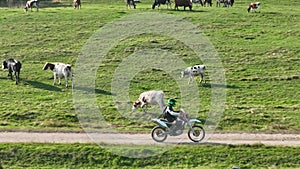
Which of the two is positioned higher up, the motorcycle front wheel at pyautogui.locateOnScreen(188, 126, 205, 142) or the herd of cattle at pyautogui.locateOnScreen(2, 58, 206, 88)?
the herd of cattle at pyautogui.locateOnScreen(2, 58, 206, 88)

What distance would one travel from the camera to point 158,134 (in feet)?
87.1

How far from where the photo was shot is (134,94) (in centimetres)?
3512

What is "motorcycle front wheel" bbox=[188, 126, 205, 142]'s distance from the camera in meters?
26.6

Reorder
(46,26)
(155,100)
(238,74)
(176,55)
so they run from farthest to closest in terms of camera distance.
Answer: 1. (46,26)
2. (176,55)
3. (238,74)
4. (155,100)

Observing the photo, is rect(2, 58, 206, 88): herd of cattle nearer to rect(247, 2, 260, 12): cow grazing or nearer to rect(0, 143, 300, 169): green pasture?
rect(0, 143, 300, 169): green pasture

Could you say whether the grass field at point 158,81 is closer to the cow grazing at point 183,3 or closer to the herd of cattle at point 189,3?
the herd of cattle at point 189,3

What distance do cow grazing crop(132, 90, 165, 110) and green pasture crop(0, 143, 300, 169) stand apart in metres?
5.60

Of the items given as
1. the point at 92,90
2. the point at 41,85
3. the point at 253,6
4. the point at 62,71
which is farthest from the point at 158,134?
the point at 253,6

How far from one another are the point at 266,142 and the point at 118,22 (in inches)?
1056

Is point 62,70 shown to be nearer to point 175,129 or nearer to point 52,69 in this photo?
point 52,69

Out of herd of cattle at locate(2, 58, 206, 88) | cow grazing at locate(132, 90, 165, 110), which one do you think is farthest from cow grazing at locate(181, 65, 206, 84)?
cow grazing at locate(132, 90, 165, 110)

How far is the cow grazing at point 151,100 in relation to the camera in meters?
31.2

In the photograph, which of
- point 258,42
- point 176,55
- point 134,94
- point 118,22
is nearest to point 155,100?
point 134,94

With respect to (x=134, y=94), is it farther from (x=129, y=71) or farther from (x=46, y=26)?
(x=46, y=26)
